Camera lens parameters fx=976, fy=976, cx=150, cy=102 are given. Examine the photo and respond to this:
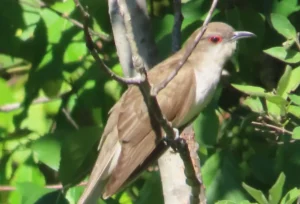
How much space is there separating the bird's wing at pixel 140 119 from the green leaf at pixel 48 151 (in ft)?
1.64

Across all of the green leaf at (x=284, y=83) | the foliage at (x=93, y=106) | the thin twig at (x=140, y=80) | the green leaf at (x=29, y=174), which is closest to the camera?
the thin twig at (x=140, y=80)

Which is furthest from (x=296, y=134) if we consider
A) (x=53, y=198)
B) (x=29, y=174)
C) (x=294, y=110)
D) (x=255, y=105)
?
(x=29, y=174)

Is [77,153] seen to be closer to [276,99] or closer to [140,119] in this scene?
[140,119]

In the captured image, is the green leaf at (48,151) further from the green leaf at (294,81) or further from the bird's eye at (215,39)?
the green leaf at (294,81)

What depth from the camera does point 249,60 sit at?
5148 mm

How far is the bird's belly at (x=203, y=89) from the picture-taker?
15.3ft

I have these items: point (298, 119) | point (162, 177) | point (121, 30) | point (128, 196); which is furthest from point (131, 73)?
point (128, 196)

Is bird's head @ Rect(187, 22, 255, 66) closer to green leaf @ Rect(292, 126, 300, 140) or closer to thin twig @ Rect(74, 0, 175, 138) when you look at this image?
green leaf @ Rect(292, 126, 300, 140)

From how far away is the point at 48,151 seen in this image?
5.04 meters

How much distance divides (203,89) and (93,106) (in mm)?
795

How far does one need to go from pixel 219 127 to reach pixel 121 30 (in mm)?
801

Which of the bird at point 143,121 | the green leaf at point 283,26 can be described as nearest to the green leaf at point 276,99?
the green leaf at point 283,26

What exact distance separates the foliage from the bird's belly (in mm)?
120

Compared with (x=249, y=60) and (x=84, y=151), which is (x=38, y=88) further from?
(x=249, y=60)
